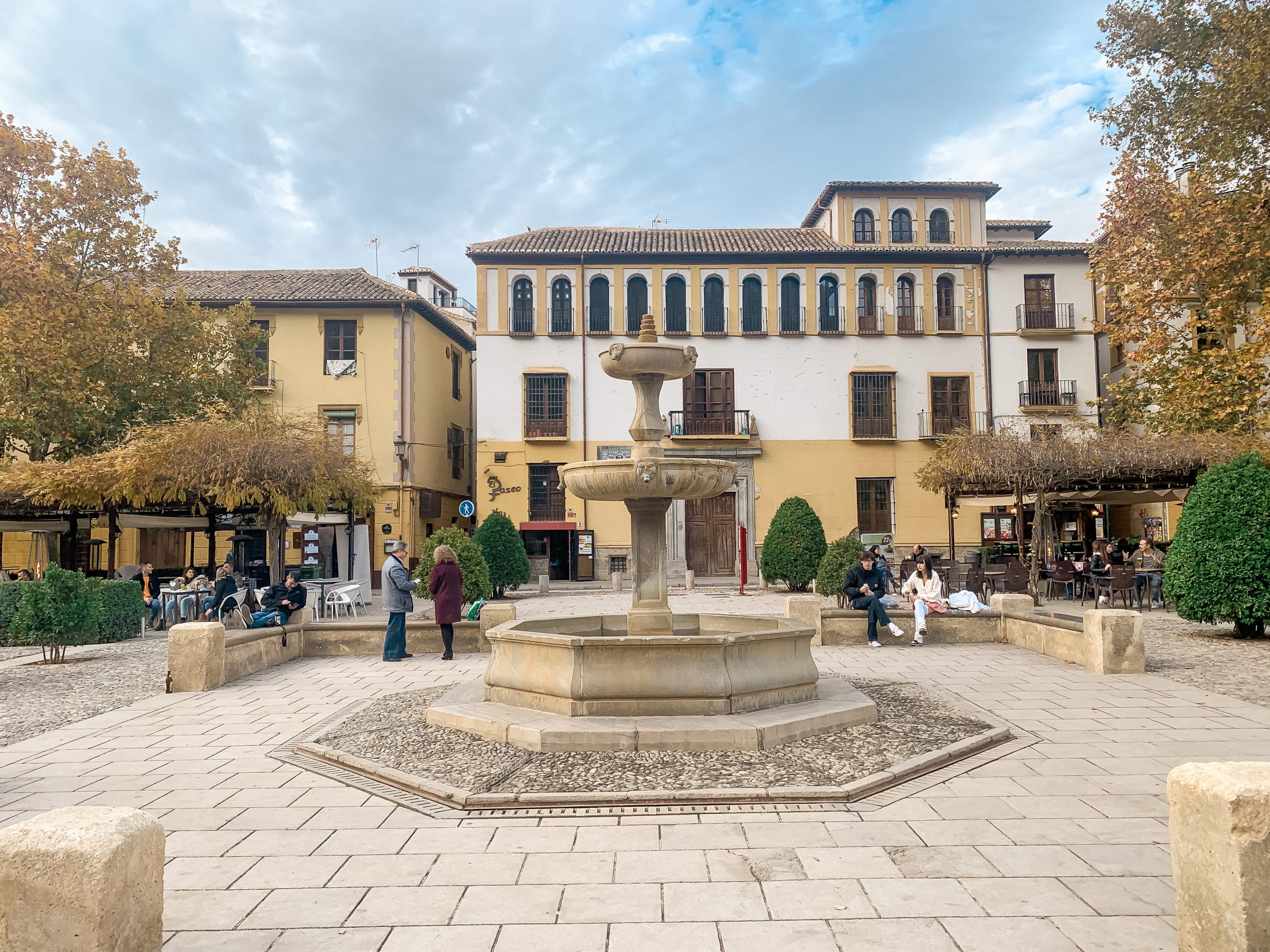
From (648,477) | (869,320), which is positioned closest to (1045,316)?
(869,320)

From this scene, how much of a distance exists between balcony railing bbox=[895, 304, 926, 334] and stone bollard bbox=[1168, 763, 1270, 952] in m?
27.4

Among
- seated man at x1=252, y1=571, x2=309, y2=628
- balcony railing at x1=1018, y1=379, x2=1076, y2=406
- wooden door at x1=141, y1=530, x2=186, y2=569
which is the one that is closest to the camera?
seated man at x1=252, y1=571, x2=309, y2=628

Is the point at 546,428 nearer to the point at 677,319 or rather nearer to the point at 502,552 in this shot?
the point at 677,319

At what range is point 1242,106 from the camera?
15234 millimetres

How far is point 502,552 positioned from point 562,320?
11.0m

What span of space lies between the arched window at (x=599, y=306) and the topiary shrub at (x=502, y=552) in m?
9.99

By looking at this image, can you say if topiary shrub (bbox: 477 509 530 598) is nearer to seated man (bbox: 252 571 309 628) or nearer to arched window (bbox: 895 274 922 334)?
seated man (bbox: 252 571 309 628)

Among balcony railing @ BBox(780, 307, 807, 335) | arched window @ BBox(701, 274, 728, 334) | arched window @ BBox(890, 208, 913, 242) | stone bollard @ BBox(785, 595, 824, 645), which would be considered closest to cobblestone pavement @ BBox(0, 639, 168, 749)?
stone bollard @ BBox(785, 595, 824, 645)

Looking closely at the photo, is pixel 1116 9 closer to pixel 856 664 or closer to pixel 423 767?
pixel 856 664

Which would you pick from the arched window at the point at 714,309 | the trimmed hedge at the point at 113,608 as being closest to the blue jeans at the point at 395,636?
the trimmed hedge at the point at 113,608

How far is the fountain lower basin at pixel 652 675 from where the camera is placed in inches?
249

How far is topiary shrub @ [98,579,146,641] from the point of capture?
1355 cm

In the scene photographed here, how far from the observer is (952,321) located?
2898cm

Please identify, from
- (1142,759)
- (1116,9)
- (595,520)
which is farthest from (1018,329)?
(1142,759)
